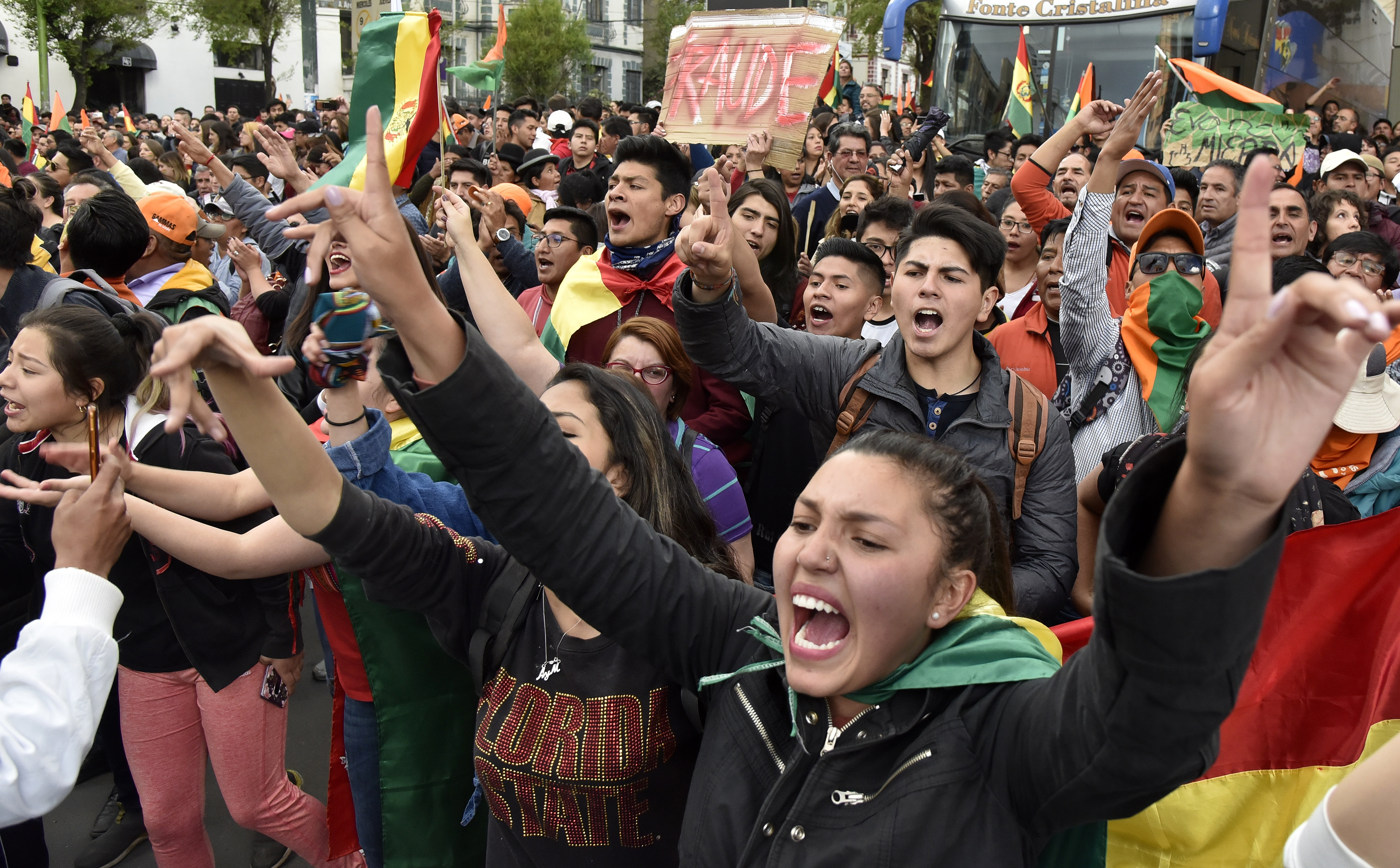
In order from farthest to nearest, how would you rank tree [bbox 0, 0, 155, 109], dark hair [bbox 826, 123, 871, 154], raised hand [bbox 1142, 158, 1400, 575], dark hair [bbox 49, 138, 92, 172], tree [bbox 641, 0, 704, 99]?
tree [bbox 641, 0, 704, 99] < tree [bbox 0, 0, 155, 109] < dark hair [bbox 49, 138, 92, 172] < dark hair [bbox 826, 123, 871, 154] < raised hand [bbox 1142, 158, 1400, 575]

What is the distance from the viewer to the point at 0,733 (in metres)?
1.84

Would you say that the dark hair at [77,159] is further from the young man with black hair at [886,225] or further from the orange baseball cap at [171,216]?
the young man with black hair at [886,225]

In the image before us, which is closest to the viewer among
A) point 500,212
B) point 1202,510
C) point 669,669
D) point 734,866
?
point 1202,510

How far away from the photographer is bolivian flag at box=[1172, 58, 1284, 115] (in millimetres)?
7816

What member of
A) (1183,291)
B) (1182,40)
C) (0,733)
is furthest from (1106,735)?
(1182,40)

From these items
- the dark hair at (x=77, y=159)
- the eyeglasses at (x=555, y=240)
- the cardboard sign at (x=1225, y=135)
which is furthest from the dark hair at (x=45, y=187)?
the cardboard sign at (x=1225, y=135)

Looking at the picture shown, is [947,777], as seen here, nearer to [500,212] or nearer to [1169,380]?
[1169,380]

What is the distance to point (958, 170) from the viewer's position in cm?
758

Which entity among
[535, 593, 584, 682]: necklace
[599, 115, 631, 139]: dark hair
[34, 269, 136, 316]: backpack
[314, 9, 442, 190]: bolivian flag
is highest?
[314, 9, 442, 190]: bolivian flag

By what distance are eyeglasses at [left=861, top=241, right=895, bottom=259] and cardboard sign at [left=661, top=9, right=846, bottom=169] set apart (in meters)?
0.70

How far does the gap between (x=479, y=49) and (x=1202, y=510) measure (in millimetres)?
61279

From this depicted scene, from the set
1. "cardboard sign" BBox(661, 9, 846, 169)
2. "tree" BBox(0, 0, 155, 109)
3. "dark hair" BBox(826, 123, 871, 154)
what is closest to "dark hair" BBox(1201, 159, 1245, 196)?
"dark hair" BBox(826, 123, 871, 154)

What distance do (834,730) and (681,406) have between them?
1884 mm

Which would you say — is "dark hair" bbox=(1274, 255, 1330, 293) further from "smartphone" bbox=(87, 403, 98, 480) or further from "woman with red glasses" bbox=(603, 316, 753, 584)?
"smartphone" bbox=(87, 403, 98, 480)
